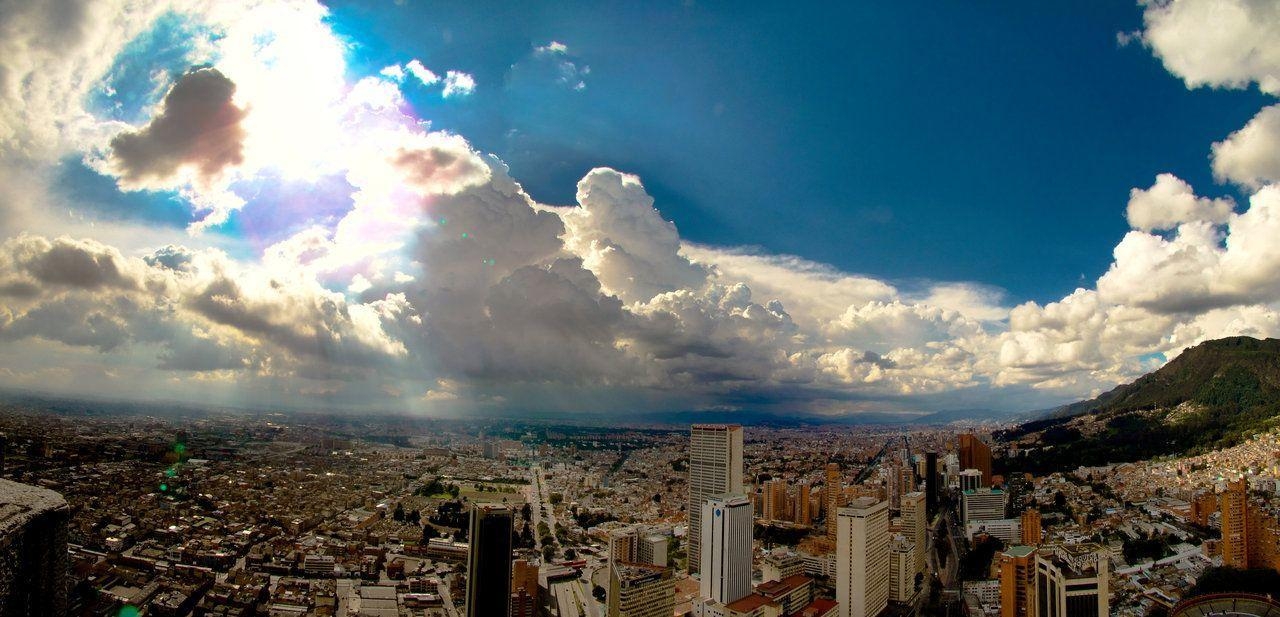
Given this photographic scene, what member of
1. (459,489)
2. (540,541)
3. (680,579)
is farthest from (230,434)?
(680,579)

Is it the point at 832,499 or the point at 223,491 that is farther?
the point at 832,499

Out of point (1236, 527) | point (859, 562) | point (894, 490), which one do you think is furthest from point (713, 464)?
point (1236, 527)

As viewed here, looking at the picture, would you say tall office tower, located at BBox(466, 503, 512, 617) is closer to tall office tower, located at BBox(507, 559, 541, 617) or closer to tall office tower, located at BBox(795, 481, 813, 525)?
tall office tower, located at BBox(507, 559, 541, 617)

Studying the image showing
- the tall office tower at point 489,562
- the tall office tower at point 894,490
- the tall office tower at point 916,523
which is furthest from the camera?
the tall office tower at point 894,490

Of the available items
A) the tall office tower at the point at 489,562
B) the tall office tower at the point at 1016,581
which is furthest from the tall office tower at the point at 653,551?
the tall office tower at the point at 1016,581

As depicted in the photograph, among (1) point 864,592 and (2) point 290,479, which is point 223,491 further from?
(1) point 864,592

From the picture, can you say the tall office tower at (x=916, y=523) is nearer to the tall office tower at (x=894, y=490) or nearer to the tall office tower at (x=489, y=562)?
the tall office tower at (x=894, y=490)
